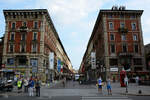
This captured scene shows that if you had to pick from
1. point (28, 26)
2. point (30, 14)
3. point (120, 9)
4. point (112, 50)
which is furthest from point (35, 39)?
point (120, 9)

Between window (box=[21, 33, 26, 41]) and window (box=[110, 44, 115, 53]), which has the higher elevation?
window (box=[21, 33, 26, 41])

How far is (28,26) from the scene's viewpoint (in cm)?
4203

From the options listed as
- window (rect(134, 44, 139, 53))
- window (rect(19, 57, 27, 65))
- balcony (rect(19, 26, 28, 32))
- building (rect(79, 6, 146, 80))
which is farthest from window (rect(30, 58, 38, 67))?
window (rect(134, 44, 139, 53))

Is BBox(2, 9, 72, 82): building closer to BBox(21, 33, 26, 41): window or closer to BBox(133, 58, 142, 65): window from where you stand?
BBox(21, 33, 26, 41): window

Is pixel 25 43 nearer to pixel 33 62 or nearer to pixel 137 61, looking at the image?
pixel 33 62

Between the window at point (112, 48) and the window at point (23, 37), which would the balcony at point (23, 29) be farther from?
the window at point (112, 48)

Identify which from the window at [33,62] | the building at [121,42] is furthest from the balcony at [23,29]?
the building at [121,42]

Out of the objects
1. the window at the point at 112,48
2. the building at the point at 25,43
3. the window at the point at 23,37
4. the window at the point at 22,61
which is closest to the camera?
the building at the point at 25,43

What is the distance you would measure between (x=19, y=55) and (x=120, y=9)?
104 feet

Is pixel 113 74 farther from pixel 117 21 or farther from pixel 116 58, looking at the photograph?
pixel 117 21

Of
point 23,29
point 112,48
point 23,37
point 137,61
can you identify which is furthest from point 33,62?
point 137,61

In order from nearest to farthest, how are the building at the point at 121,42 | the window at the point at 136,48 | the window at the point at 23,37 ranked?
the building at the point at 121,42 < the window at the point at 23,37 < the window at the point at 136,48

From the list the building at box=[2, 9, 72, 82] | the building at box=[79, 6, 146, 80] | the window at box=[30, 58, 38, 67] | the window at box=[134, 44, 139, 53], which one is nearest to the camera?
the building at box=[2, 9, 72, 82]

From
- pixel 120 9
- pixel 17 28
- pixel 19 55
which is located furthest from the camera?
pixel 120 9
